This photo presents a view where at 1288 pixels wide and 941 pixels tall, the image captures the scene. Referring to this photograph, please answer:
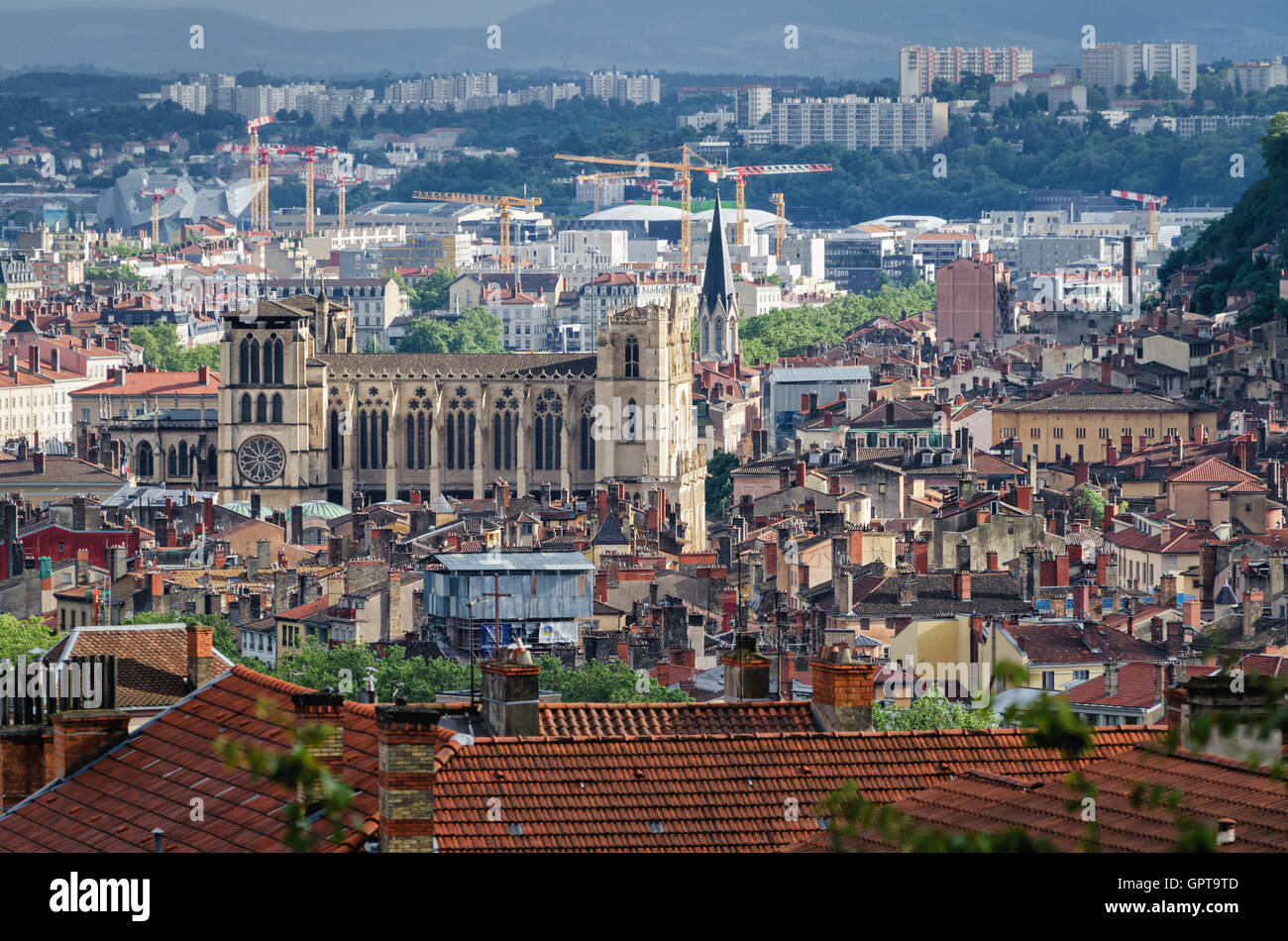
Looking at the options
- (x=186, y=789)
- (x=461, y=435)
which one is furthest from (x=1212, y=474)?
(x=186, y=789)

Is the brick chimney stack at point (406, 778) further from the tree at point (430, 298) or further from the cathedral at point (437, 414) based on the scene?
the tree at point (430, 298)

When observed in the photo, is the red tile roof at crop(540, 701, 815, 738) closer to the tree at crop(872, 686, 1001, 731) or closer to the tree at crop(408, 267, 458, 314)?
the tree at crop(872, 686, 1001, 731)

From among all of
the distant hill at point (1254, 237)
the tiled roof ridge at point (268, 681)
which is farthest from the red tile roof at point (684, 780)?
the distant hill at point (1254, 237)

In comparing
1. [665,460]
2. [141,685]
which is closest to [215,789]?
[141,685]

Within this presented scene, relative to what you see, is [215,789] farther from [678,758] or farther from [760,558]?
[760,558]

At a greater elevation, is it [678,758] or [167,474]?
[678,758]
